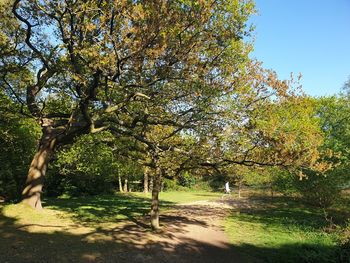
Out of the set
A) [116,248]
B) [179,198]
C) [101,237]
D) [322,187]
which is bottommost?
[116,248]

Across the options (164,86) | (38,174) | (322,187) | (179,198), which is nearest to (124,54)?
(164,86)

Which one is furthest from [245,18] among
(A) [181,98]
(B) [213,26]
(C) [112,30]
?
(C) [112,30]

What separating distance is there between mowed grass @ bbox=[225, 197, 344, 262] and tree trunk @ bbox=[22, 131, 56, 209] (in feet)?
31.4

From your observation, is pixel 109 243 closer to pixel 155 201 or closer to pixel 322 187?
pixel 155 201

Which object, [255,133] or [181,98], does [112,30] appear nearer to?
[181,98]

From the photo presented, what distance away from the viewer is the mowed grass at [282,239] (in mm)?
12023

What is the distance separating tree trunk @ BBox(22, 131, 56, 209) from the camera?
16328 millimetres

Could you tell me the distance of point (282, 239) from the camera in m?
15.3

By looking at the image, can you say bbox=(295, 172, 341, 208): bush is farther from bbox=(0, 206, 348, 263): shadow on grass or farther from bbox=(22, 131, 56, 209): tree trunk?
bbox=(22, 131, 56, 209): tree trunk

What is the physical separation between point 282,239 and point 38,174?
12.1m

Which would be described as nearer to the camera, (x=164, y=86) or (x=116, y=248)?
(x=116, y=248)

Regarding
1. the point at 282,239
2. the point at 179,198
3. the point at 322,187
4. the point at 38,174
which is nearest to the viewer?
the point at 282,239

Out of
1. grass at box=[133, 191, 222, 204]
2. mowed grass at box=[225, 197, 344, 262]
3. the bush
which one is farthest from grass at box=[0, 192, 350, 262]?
grass at box=[133, 191, 222, 204]

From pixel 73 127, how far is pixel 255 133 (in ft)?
28.7
